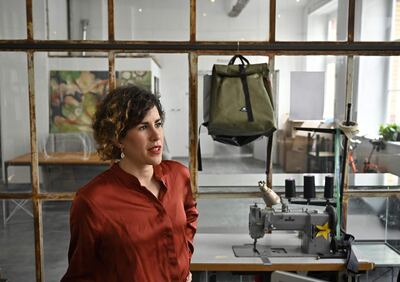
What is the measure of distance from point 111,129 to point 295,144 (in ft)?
4.83

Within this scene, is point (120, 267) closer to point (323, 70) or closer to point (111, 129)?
point (111, 129)

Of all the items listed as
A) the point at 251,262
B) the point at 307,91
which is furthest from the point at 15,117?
the point at 307,91

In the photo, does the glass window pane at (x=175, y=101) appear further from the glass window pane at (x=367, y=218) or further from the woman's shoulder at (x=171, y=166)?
the glass window pane at (x=367, y=218)

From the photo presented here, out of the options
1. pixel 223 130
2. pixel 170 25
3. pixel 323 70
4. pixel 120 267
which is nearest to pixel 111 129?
pixel 120 267

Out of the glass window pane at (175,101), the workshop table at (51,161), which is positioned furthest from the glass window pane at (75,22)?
the workshop table at (51,161)

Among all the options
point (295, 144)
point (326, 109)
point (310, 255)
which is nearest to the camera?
point (310, 255)

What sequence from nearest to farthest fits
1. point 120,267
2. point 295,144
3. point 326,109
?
point 120,267 → point 326,109 → point 295,144

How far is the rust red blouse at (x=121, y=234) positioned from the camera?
50.9 inches

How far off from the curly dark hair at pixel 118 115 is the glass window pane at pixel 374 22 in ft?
4.23

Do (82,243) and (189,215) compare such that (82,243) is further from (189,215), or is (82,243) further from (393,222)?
(393,222)

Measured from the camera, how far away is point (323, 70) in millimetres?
2131

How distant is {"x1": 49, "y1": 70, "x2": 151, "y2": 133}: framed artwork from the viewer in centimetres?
223

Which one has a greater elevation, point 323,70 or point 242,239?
point 323,70

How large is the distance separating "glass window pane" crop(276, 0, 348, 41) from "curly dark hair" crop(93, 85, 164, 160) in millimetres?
992
